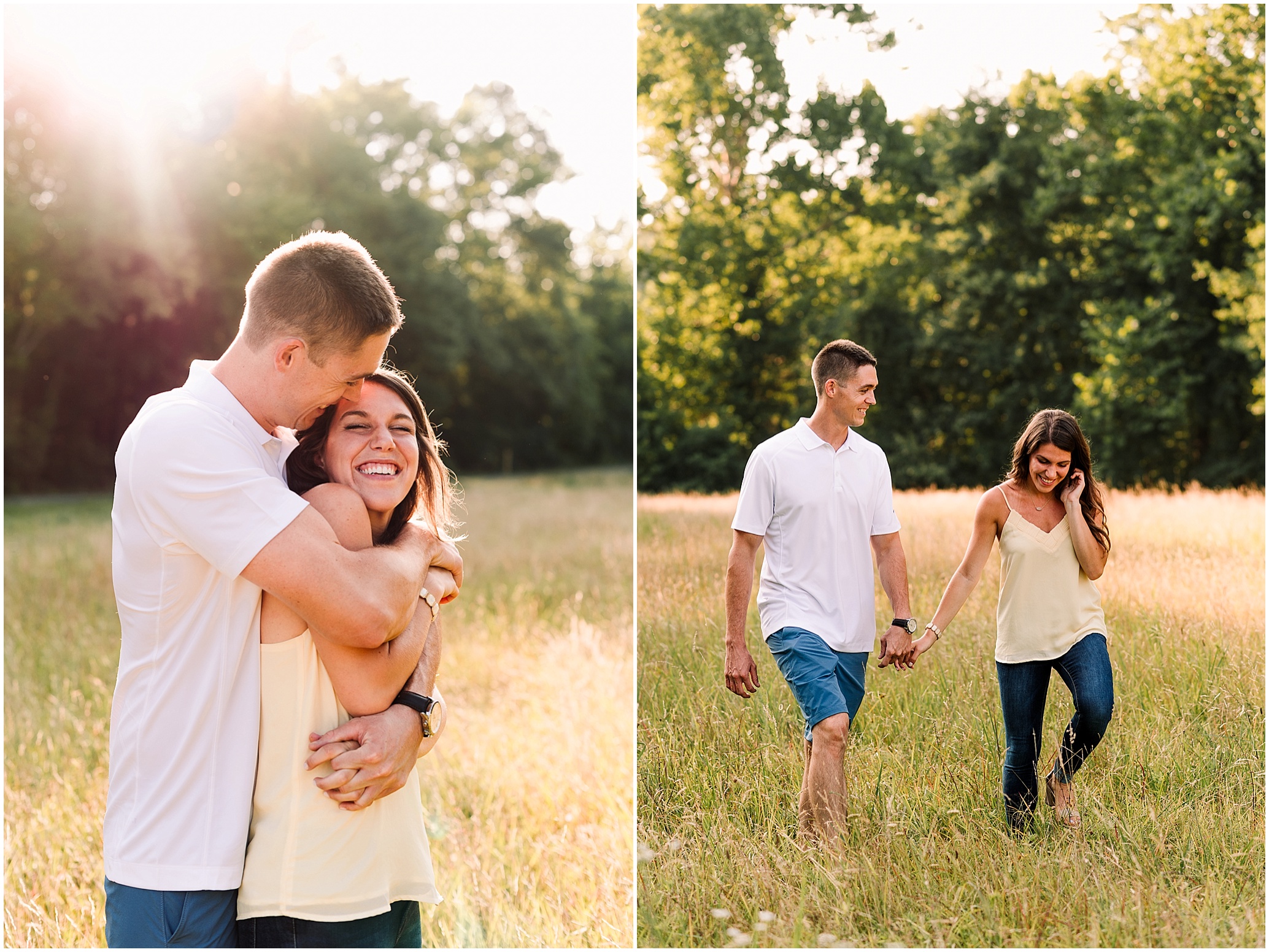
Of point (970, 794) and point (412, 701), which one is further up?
point (412, 701)

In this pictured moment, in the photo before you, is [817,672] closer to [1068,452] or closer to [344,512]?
[1068,452]

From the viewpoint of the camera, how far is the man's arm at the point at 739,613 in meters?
3.69

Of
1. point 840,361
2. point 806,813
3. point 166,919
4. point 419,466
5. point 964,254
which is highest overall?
point 964,254

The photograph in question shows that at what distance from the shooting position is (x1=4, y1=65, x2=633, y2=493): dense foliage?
19797mm

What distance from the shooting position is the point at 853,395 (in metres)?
3.78

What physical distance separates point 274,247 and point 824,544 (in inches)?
915

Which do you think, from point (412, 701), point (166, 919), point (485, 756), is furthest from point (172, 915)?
point (485, 756)

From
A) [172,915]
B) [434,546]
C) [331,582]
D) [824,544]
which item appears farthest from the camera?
[824,544]

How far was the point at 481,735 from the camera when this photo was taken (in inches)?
248

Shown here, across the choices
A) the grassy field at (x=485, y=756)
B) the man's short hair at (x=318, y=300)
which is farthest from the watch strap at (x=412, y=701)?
the grassy field at (x=485, y=756)

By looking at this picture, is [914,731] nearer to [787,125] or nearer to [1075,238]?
[787,125]

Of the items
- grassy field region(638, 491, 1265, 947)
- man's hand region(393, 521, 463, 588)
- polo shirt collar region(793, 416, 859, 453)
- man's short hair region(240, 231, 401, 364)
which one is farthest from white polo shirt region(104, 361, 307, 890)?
polo shirt collar region(793, 416, 859, 453)

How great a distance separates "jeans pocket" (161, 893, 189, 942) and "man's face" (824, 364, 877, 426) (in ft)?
8.93

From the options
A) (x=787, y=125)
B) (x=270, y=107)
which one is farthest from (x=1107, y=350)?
(x=270, y=107)
